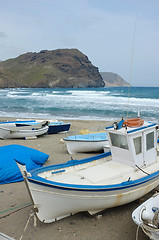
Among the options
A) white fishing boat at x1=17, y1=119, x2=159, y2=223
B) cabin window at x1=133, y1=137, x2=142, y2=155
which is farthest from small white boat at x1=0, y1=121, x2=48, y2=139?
cabin window at x1=133, y1=137, x2=142, y2=155

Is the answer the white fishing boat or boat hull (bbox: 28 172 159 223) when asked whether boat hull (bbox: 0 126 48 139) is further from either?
boat hull (bbox: 28 172 159 223)

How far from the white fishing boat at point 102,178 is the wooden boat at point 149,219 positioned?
3.25 ft

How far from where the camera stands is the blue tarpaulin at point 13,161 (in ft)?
30.2

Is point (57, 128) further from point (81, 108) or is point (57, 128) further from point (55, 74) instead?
point (55, 74)

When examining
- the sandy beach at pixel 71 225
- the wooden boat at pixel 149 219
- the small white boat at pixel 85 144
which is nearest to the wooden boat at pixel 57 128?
the small white boat at pixel 85 144

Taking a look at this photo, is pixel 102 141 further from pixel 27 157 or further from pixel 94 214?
pixel 94 214

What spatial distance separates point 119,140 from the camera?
7688mm

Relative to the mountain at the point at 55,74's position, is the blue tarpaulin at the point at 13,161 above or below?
below

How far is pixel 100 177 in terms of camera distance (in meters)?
6.93

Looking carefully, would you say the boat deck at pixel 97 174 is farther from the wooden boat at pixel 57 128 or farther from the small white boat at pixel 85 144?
the wooden boat at pixel 57 128

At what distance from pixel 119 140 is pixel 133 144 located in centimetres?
50

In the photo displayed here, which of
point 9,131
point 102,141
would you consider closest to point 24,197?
point 102,141

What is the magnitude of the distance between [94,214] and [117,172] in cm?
144

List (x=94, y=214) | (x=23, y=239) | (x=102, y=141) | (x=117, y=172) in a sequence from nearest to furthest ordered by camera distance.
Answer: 1. (x=23, y=239)
2. (x=94, y=214)
3. (x=117, y=172)
4. (x=102, y=141)
